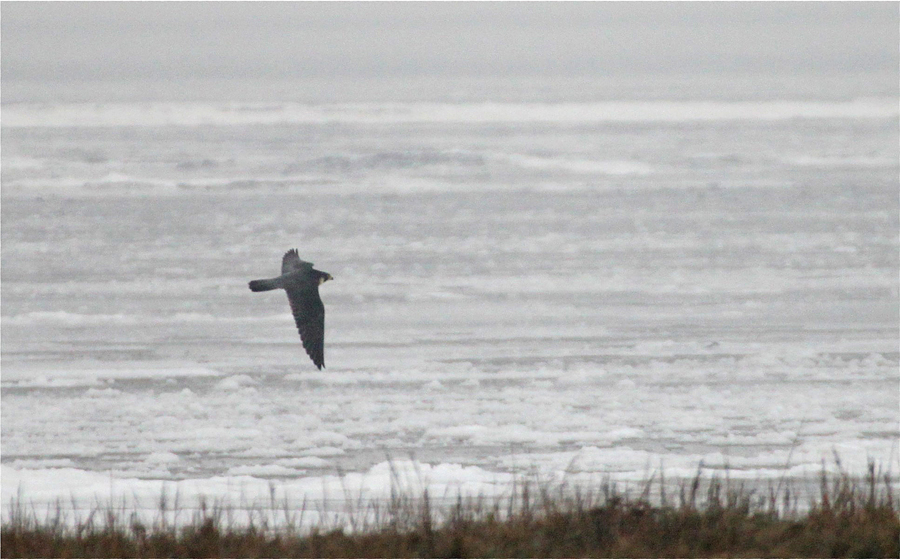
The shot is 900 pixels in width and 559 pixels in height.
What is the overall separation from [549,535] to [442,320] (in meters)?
6.74

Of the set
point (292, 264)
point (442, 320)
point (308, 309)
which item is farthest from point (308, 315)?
point (442, 320)

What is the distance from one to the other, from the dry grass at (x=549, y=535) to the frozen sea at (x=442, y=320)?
85cm

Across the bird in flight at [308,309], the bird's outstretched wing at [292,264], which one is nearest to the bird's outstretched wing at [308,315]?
the bird in flight at [308,309]

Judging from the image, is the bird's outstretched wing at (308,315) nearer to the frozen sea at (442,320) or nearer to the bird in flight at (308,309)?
the bird in flight at (308,309)

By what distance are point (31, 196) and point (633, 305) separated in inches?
443

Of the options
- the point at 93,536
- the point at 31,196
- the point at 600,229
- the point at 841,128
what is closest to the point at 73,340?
the point at 93,536

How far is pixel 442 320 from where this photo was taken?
11.3 meters

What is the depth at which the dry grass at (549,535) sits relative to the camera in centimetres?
440

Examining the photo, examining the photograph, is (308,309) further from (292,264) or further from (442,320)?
(442,320)

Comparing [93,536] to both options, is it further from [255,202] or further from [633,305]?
[255,202]

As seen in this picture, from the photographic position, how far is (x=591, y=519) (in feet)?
15.1

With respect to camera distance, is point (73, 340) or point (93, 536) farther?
point (73, 340)

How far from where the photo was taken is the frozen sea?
7.37m

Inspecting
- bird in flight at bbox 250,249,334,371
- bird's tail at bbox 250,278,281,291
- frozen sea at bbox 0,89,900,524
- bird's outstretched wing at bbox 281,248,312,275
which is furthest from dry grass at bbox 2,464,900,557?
bird's outstretched wing at bbox 281,248,312,275
